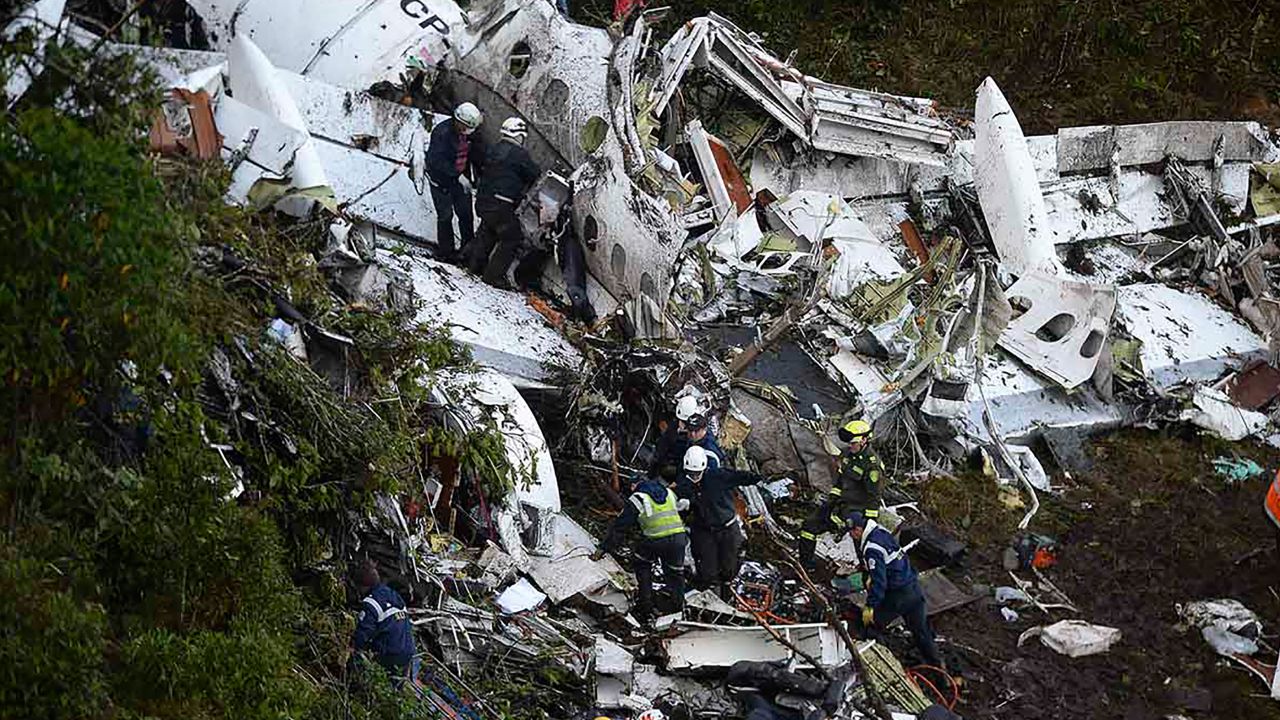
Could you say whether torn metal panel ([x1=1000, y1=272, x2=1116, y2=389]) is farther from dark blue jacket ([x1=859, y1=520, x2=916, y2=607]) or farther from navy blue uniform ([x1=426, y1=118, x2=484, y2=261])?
navy blue uniform ([x1=426, y1=118, x2=484, y2=261])

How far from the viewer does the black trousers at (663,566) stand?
837 centimetres

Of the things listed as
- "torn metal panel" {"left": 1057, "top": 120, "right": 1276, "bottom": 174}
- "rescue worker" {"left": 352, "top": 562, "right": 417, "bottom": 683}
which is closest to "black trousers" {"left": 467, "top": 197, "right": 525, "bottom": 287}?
"rescue worker" {"left": 352, "top": 562, "right": 417, "bottom": 683}

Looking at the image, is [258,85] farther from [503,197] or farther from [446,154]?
[503,197]

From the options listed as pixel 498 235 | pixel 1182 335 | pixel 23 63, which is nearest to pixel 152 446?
pixel 23 63

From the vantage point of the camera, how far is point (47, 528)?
18.4 ft

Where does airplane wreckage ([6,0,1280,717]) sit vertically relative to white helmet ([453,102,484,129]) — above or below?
below

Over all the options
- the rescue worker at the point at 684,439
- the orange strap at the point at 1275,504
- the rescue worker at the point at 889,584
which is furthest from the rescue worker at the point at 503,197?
the orange strap at the point at 1275,504

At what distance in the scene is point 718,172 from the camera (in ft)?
35.2

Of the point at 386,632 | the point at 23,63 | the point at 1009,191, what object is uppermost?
the point at 23,63

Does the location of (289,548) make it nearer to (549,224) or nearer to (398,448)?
(398,448)

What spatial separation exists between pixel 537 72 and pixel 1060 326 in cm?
428

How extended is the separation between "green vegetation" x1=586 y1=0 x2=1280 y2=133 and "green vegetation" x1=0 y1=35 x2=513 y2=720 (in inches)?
311

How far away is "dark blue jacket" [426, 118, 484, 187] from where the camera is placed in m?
10.6

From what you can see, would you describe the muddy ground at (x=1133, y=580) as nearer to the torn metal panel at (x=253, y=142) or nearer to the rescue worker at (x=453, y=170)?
the rescue worker at (x=453, y=170)
